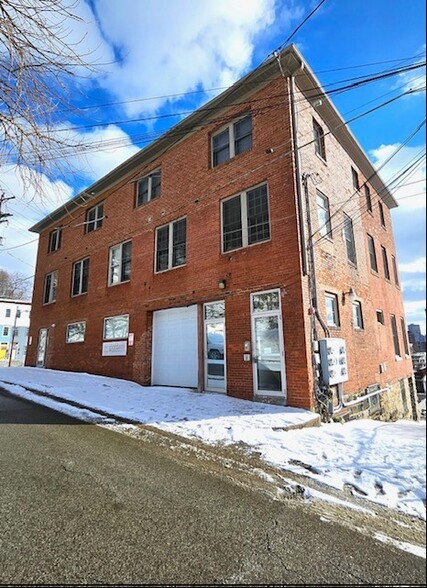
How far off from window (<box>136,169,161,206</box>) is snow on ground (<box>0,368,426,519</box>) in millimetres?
7104

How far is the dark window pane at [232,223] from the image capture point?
9.24 m

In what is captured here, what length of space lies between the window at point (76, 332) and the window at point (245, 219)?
862cm

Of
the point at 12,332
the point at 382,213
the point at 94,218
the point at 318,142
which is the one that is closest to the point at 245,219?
the point at 318,142

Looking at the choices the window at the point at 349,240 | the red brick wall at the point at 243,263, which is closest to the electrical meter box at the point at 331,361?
the red brick wall at the point at 243,263

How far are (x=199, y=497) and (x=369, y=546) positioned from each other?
1624 millimetres

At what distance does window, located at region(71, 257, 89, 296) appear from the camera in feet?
50.0

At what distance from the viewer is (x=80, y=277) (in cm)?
1555

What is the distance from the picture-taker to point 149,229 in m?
12.1

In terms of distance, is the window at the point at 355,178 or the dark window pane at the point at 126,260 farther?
the dark window pane at the point at 126,260

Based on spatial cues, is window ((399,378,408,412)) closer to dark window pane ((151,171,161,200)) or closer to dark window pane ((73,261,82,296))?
dark window pane ((151,171,161,200))

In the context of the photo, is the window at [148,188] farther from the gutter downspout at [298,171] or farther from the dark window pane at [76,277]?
the gutter downspout at [298,171]

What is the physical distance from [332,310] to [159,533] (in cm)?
734

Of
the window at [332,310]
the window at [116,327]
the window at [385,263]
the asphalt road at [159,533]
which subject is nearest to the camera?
the asphalt road at [159,533]

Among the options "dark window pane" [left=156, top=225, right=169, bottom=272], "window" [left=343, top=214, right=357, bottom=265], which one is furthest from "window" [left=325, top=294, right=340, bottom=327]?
"dark window pane" [left=156, top=225, right=169, bottom=272]
